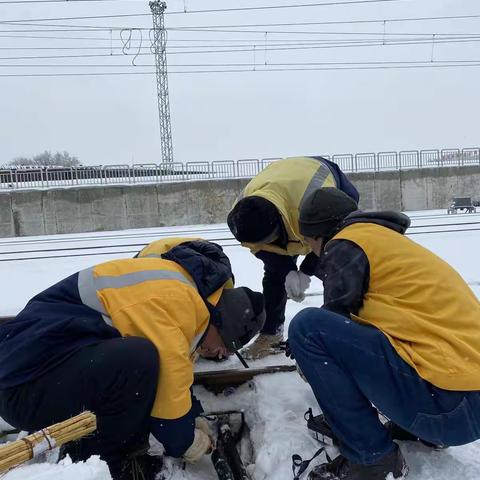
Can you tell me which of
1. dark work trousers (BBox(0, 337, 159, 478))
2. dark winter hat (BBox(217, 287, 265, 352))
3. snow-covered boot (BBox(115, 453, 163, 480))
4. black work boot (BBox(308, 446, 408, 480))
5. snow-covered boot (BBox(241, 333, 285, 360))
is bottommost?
snow-covered boot (BBox(115, 453, 163, 480))

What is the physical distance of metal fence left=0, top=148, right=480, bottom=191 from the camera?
1808 cm

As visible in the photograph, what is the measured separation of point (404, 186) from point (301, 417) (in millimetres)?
18449

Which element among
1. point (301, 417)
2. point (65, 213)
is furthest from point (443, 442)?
point (65, 213)

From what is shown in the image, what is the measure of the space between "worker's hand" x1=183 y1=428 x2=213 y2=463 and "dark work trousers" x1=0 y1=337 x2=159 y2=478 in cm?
27

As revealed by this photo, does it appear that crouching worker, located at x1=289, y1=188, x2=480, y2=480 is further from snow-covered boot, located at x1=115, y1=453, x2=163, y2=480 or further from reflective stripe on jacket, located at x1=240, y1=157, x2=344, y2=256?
reflective stripe on jacket, located at x1=240, y1=157, x2=344, y2=256

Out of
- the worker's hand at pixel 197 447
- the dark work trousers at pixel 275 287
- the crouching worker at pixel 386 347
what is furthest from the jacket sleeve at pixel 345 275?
the dark work trousers at pixel 275 287

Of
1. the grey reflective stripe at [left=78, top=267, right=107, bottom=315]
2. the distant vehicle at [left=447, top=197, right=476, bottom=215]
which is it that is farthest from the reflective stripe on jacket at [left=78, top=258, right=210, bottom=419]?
the distant vehicle at [left=447, top=197, right=476, bottom=215]

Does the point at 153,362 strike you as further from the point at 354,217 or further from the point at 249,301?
the point at 354,217

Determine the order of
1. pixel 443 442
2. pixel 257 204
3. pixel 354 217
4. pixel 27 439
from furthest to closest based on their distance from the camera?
pixel 257 204
pixel 354 217
pixel 443 442
pixel 27 439

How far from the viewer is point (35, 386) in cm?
211

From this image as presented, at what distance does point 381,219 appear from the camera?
6.63 ft

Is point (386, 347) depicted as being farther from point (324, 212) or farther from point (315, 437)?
point (315, 437)

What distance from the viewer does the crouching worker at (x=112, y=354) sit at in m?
2.09

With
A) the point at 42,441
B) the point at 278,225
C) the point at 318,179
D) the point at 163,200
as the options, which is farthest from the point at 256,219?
the point at 163,200
